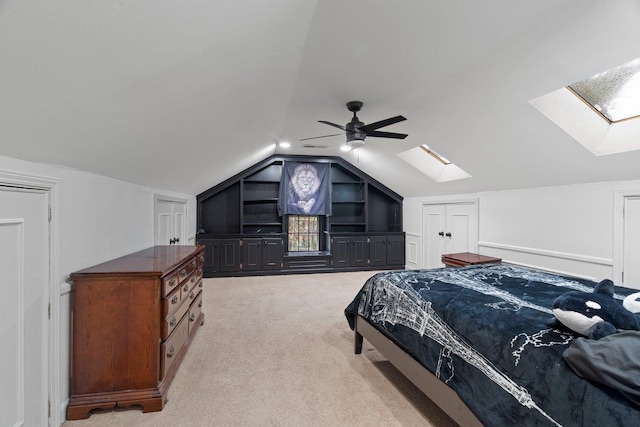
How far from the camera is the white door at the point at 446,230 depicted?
464 centimetres

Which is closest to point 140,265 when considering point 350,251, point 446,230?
point 350,251

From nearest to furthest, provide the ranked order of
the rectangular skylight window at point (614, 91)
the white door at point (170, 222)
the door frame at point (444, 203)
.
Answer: the rectangular skylight window at point (614, 91)
the white door at point (170, 222)
the door frame at point (444, 203)

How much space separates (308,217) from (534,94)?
4646 mm

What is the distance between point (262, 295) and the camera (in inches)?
170

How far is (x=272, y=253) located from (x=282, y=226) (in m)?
0.65

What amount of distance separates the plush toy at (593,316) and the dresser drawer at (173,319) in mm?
2250

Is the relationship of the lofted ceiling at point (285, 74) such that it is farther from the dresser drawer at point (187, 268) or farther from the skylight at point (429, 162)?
the skylight at point (429, 162)

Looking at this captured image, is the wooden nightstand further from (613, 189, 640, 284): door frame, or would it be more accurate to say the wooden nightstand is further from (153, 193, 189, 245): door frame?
(153, 193, 189, 245): door frame

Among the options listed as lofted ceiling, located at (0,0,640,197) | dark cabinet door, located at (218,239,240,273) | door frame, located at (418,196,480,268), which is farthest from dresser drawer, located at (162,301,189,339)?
door frame, located at (418,196,480,268)

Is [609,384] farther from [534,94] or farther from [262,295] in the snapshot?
[262,295]

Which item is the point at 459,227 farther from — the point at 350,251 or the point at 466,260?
the point at 350,251

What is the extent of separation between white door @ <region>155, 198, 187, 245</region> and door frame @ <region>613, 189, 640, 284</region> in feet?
16.1

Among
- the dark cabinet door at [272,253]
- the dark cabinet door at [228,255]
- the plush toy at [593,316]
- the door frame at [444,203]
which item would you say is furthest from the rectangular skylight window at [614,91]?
the dark cabinet door at [228,255]

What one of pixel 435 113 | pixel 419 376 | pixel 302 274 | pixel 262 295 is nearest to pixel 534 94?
pixel 435 113
